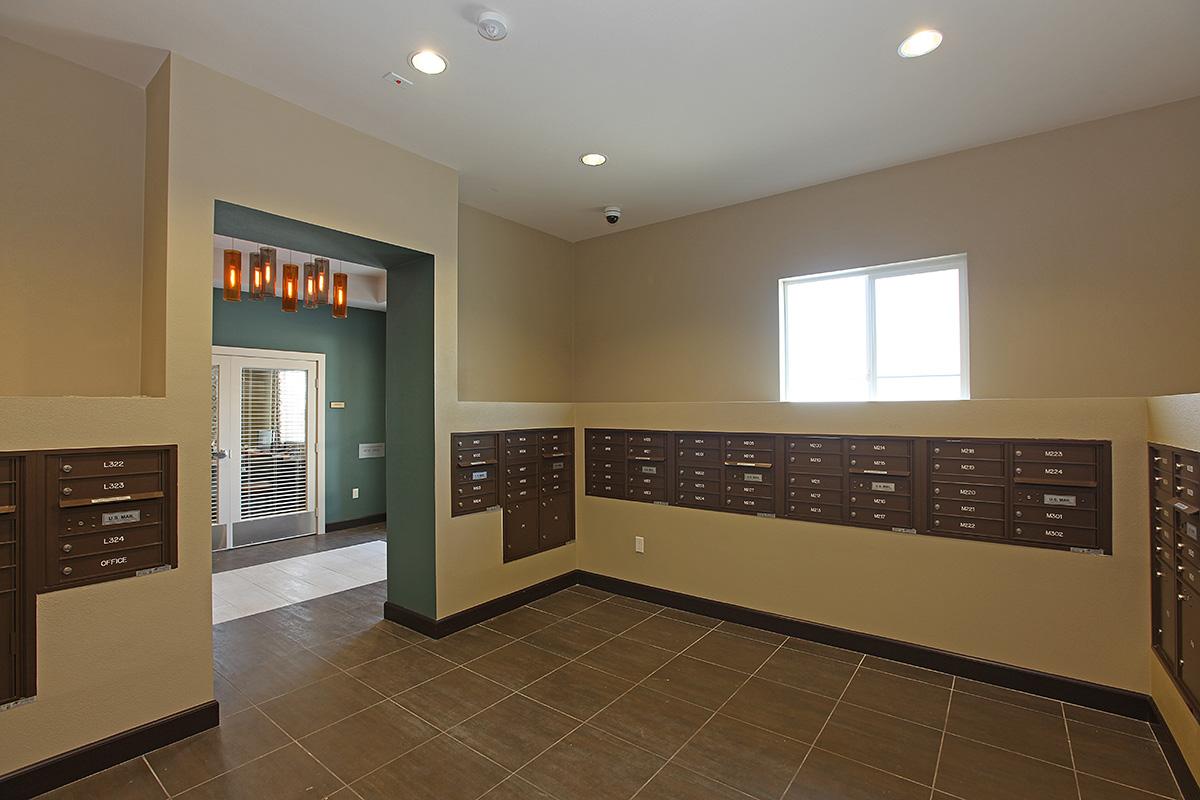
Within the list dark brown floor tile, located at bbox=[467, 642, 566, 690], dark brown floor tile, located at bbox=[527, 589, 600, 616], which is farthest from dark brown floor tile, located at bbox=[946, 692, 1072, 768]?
dark brown floor tile, located at bbox=[527, 589, 600, 616]

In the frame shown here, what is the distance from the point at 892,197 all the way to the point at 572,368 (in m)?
2.83

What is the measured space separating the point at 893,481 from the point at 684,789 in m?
2.02

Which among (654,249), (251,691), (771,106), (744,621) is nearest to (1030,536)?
(744,621)

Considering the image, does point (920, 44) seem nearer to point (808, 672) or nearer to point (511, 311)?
point (808, 672)

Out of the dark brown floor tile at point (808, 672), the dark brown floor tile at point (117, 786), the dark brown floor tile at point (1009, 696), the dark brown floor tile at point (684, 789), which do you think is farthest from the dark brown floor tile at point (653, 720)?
the dark brown floor tile at point (117, 786)

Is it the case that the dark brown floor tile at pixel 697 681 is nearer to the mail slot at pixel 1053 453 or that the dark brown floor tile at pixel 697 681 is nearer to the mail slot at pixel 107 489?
the mail slot at pixel 1053 453

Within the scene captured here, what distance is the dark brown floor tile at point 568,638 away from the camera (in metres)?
3.39

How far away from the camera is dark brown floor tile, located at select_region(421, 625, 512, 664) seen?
3312mm

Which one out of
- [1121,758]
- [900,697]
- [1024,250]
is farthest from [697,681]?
[1024,250]

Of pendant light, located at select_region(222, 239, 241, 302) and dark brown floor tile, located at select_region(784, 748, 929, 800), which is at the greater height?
pendant light, located at select_region(222, 239, 241, 302)

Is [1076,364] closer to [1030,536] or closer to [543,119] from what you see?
[1030,536]

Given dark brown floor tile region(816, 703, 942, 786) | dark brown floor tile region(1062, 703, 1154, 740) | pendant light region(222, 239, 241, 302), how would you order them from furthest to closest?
pendant light region(222, 239, 241, 302)
dark brown floor tile region(1062, 703, 1154, 740)
dark brown floor tile region(816, 703, 942, 786)

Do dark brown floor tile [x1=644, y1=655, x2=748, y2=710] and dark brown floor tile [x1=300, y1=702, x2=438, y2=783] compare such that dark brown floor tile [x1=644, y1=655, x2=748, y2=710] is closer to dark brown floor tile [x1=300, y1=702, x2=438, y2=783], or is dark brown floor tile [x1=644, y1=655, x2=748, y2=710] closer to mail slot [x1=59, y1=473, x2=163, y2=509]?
dark brown floor tile [x1=300, y1=702, x2=438, y2=783]

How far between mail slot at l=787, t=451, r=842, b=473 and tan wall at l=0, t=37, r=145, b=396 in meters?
3.53
